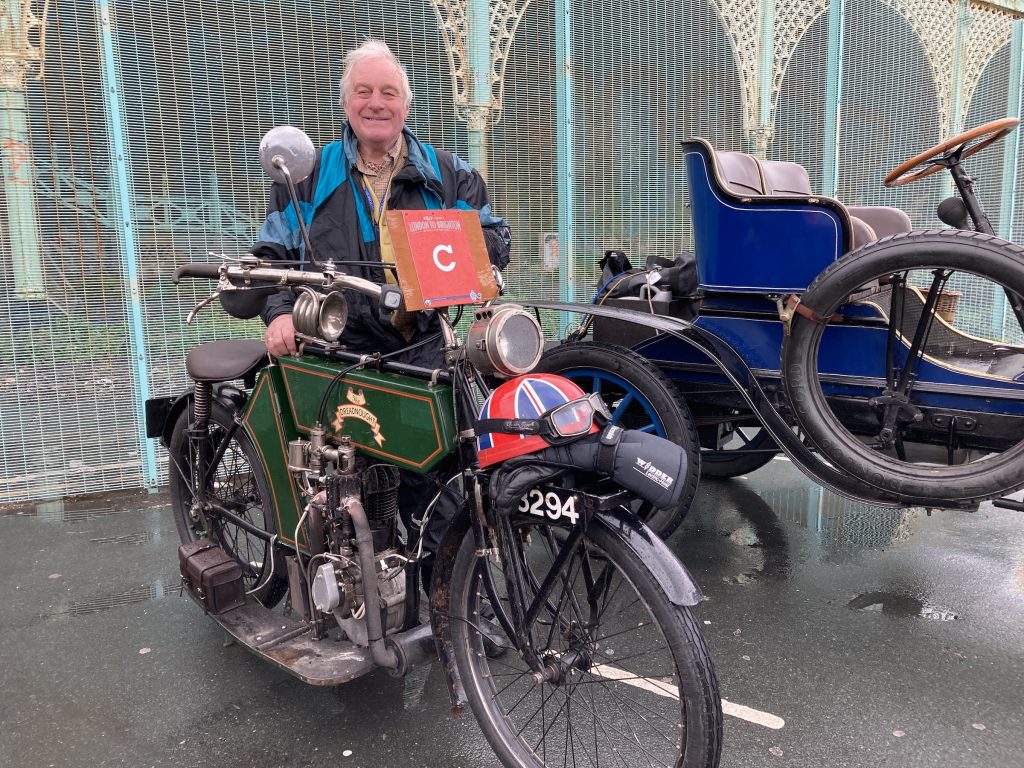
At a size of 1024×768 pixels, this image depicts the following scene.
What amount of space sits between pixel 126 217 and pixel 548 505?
374 cm

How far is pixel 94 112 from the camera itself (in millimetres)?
4344

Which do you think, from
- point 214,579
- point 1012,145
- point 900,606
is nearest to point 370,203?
point 214,579

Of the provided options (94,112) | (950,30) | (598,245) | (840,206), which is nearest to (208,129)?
(94,112)

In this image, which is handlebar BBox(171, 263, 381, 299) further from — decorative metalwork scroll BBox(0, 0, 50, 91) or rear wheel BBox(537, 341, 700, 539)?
decorative metalwork scroll BBox(0, 0, 50, 91)

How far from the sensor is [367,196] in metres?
2.63

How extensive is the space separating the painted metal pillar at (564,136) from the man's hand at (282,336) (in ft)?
11.4

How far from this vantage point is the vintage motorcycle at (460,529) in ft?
5.77

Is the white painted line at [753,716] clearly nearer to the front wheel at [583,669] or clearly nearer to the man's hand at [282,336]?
the front wheel at [583,669]

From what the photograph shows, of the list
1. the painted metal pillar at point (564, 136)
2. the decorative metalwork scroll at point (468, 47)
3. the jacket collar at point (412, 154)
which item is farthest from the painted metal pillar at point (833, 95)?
the jacket collar at point (412, 154)

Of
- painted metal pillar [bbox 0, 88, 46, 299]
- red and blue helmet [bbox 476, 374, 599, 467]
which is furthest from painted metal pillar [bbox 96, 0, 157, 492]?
red and blue helmet [bbox 476, 374, 599, 467]

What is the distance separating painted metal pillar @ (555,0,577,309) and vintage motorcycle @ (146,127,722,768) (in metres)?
3.23

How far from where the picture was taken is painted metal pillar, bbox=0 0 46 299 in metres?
4.15

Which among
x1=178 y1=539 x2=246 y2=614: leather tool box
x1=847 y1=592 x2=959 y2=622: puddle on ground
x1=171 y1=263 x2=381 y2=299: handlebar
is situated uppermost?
x1=171 y1=263 x2=381 y2=299: handlebar

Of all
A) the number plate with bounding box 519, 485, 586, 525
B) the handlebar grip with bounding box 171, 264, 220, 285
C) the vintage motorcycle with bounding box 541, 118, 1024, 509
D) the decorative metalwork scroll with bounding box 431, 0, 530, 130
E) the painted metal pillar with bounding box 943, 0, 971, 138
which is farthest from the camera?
the painted metal pillar with bounding box 943, 0, 971, 138
